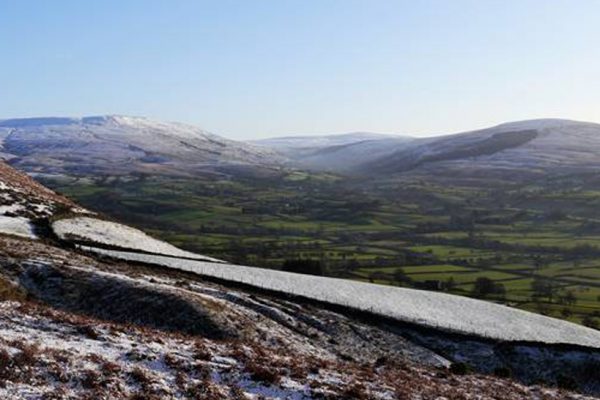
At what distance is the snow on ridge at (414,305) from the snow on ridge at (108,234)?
5.10m

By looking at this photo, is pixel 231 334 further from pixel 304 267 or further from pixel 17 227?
pixel 304 267

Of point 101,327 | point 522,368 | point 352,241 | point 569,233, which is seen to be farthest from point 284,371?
point 569,233

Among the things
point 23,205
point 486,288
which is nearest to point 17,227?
point 23,205

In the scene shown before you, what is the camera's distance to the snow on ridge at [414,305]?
47219mm

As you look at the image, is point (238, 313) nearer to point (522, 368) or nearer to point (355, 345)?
point (355, 345)

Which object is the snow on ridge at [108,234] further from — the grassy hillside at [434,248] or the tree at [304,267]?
the grassy hillside at [434,248]

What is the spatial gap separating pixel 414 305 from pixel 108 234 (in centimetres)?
3162

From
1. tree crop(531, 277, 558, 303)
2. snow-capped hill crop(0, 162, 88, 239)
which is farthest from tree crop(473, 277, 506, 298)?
snow-capped hill crop(0, 162, 88, 239)


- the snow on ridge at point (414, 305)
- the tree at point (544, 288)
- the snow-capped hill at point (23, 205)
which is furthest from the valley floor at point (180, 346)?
the tree at point (544, 288)

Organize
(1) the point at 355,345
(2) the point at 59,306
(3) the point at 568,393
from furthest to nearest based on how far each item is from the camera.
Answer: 1. (1) the point at 355,345
2. (2) the point at 59,306
3. (3) the point at 568,393

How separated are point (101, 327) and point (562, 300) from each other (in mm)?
74871

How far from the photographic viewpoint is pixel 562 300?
286 ft

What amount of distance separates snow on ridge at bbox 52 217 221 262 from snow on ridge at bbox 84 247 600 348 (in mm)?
5098

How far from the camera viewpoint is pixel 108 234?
66.1 m
